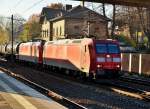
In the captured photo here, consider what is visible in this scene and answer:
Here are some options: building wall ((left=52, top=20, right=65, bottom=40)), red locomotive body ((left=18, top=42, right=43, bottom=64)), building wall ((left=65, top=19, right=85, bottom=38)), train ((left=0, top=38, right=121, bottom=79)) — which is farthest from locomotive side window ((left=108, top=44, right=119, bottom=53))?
building wall ((left=65, top=19, right=85, bottom=38))

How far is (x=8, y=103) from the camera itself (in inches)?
625

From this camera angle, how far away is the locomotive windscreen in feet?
89.6

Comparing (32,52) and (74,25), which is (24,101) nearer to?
(32,52)

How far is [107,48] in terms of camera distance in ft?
91.1

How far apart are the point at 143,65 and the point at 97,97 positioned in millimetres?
17082

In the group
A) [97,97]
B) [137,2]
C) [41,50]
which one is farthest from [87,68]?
[41,50]

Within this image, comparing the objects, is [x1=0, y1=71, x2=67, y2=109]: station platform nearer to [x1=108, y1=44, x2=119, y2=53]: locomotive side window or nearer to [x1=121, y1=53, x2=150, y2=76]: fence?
[x1=108, y1=44, x2=119, y2=53]: locomotive side window

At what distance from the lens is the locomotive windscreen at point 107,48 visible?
27.3m

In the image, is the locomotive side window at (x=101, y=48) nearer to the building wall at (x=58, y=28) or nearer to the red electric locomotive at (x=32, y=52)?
the red electric locomotive at (x=32, y=52)

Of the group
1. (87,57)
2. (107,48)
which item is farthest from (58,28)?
(87,57)

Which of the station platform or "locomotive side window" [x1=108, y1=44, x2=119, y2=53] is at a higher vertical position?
"locomotive side window" [x1=108, y1=44, x2=119, y2=53]

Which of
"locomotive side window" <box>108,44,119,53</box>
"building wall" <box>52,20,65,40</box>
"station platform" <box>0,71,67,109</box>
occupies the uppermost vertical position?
"building wall" <box>52,20,65,40</box>

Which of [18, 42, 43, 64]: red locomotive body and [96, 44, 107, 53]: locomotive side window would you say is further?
[18, 42, 43, 64]: red locomotive body

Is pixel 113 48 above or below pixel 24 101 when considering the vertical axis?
above
